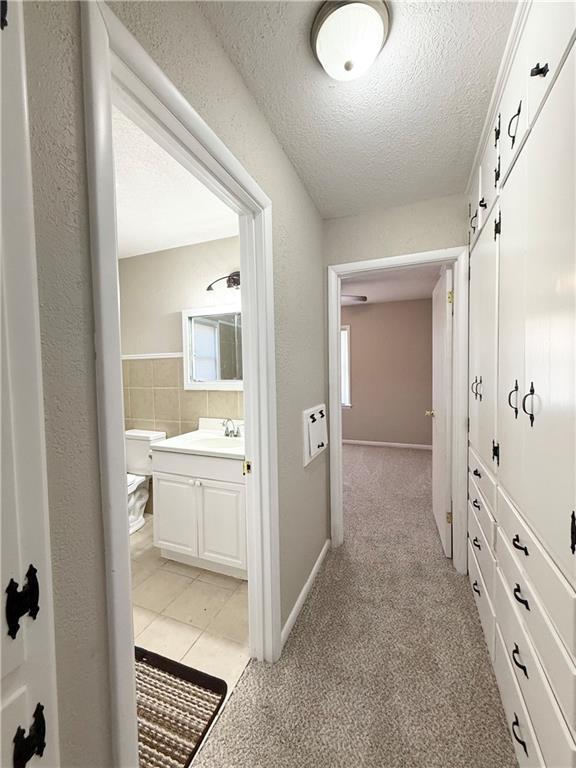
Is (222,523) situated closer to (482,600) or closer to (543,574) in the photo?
(482,600)

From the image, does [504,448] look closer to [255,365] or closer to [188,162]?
[255,365]

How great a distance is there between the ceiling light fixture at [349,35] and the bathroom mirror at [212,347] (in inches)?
61.2

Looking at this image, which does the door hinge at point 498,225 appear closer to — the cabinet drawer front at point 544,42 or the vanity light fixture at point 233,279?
the cabinet drawer front at point 544,42

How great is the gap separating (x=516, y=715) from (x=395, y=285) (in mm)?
3988

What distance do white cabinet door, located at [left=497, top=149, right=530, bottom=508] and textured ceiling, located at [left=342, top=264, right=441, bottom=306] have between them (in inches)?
88.3

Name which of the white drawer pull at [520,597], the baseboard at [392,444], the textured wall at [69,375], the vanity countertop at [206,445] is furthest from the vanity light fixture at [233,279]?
the baseboard at [392,444]

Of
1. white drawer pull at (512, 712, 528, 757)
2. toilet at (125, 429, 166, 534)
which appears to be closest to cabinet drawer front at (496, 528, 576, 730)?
white drawer pull at (512, 712, 528, 757)

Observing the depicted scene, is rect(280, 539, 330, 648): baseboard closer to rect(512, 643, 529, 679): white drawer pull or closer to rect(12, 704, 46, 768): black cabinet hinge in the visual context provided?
rect(512, 643, 529, 679): white drawer pull

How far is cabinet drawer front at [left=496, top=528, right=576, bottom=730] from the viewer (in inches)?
27.2

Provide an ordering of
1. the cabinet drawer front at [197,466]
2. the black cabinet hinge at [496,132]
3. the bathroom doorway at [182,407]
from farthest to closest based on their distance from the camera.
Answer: the cabinet drawer front at [197,466] < the bathroom doorway at [182,407] < the black cabinet hinge at [496,132]

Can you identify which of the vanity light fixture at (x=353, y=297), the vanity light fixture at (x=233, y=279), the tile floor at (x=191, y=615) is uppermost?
the vanity light fixture at (x=353, y=297)

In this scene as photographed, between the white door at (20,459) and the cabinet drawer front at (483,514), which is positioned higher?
the white door at (20,459)

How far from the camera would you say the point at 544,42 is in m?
0.82

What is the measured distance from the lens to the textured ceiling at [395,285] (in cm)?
358
